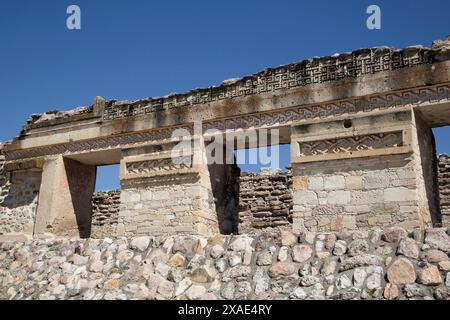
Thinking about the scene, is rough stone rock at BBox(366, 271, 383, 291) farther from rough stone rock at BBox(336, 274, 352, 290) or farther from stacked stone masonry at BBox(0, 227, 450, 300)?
rough stone rock at BBox(336, 274, 352, 290)

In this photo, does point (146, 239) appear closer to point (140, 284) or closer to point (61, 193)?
point (140, 284)

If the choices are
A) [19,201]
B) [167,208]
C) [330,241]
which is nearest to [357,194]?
[167,208]

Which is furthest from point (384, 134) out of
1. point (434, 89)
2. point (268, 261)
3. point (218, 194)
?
point (268, 261)

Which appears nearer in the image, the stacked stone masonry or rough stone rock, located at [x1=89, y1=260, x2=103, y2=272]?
the stacked stone masonry

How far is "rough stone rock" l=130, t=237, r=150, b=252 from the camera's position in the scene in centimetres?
413

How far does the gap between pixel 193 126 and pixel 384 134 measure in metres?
3.06

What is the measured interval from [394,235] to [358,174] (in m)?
3.60

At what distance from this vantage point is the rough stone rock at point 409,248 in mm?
3213

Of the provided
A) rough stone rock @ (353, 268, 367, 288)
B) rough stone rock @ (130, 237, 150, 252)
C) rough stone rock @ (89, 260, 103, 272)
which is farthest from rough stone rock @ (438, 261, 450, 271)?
rough stone rock @ (89, 260, 103, 272)

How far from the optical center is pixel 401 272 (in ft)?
10.3

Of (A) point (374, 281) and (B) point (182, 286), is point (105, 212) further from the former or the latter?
(A) point (374, 281)

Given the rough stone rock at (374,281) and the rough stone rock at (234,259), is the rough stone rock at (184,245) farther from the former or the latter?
the rough stone rock at (374,281)

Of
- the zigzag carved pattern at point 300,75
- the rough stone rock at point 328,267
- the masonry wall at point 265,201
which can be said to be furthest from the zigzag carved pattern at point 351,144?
the rough stone rock at point 328,267

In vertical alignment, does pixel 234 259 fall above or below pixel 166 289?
above
